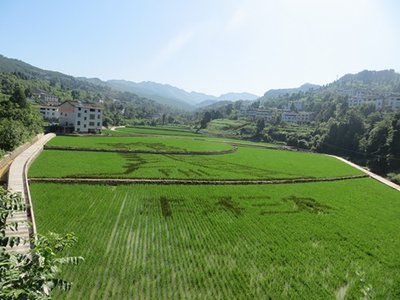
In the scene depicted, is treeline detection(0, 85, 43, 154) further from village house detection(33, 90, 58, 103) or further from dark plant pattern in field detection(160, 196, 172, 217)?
village house detection(33, 90, 58, 103)

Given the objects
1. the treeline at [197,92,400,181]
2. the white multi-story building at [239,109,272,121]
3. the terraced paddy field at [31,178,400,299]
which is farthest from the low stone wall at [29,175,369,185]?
the white multi-story building at [239,109,272,121]

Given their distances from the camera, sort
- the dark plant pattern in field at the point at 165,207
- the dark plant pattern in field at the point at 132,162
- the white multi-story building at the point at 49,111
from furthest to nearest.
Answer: the white multi-story building at the point at 49,111 → the dark plant pattern in field at the point at 132,162 → the dark plant pattern in field at the point at 165,207

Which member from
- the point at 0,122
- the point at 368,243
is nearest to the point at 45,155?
the point at 0,122

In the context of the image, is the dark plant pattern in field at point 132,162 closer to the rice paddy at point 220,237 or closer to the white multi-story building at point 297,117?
the rice paddy at point 220,237

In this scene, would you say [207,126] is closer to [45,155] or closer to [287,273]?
[45,155]

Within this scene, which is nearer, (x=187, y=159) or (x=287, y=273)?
(x=287, y=273)

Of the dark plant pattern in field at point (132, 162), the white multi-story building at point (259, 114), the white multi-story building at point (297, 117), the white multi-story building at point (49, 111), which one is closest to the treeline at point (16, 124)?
the dark plant pattern in field at point (132, 162)

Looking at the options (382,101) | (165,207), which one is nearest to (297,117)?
(382,101)
